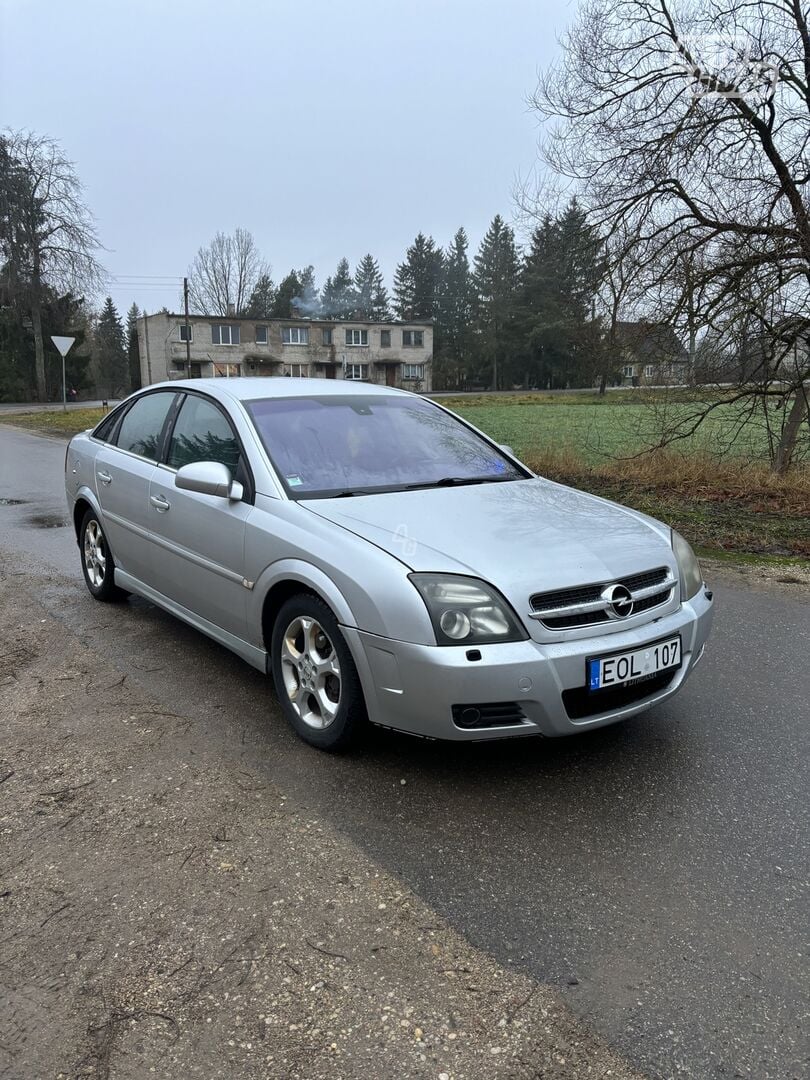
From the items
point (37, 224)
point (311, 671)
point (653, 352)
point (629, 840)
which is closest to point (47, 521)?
point (311, 671)

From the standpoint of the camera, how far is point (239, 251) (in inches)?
2948

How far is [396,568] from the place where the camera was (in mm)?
3057

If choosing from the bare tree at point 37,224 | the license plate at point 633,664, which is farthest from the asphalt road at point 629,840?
the bare tree at point 37,224

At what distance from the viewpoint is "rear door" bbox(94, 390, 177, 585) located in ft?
15.8

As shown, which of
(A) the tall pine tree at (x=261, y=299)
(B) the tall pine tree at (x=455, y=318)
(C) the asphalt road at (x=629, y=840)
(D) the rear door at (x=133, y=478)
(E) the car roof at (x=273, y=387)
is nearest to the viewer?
(C) the asphalt road at (x=629, y=840)

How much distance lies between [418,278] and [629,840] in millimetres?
92785

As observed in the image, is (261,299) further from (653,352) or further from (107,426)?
(107,426)

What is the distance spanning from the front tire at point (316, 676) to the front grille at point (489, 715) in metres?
0.46

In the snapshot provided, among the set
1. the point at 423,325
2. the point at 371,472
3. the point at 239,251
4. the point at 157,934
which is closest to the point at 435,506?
the point at 371,472

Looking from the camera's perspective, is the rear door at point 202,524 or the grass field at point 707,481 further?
the grass field at point 707,481

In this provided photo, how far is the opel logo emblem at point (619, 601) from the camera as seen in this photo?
311 centimetres

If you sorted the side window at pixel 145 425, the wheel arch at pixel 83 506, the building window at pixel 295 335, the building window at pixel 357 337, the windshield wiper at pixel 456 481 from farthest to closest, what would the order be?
the building window at pixel 357 337, the building window at pixel 295 335, the wheel arch at pixel 83 506, the side window at pixel 145 425, the windshield wiper at pixel 456 481

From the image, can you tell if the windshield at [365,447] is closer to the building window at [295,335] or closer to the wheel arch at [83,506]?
the wheel arch at [83,506]

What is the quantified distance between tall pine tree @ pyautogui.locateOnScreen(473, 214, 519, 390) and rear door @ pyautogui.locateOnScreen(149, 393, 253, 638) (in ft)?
230
